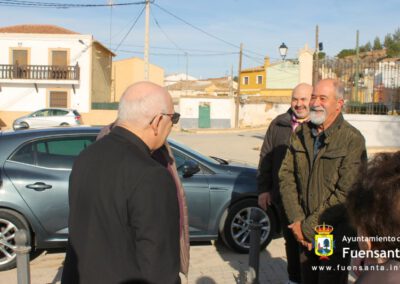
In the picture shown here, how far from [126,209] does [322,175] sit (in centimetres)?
183

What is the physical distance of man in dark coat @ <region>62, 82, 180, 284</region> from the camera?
6.11ft

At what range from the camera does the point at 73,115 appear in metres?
28.0

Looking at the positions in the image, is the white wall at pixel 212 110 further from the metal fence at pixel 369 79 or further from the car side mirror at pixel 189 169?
the car side mirror at pixel 189 169

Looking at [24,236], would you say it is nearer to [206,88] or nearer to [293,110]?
[293,110]

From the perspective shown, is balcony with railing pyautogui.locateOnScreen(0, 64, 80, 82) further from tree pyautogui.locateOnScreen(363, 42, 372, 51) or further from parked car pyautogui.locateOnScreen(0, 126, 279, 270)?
tree pyautogui.locateOnScreen(363, 42, 372, 51)

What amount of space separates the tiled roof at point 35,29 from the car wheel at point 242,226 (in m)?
36.9

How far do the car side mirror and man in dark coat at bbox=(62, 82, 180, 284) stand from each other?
3241 mm

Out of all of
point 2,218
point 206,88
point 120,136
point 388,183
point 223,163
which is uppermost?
point 206,88

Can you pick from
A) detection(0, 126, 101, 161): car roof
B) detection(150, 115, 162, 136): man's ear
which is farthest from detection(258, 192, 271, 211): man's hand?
detection(150, 115, 162, 136): man's ear

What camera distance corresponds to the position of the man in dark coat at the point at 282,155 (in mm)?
Answer: 3996

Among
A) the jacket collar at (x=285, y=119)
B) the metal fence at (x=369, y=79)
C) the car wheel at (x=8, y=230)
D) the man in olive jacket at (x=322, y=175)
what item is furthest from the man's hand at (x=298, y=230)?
the metal fence at (x=369, y=79)

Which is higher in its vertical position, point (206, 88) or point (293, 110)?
point (206, 88)

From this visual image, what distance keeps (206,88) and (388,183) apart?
209 ft

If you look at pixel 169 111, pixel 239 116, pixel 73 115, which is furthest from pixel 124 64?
pixel 169 111
